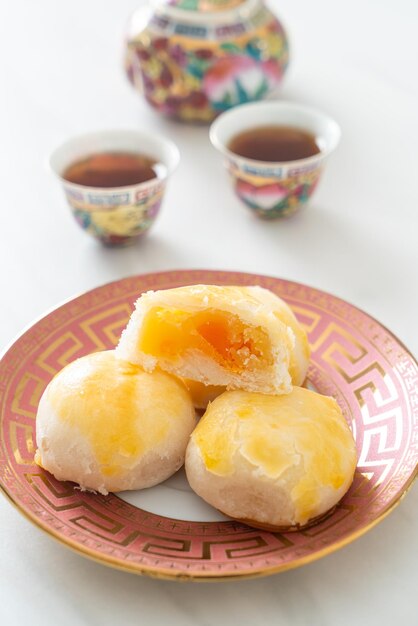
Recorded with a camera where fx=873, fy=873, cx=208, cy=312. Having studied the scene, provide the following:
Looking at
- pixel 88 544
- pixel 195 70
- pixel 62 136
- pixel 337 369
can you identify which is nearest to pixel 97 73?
pixel 62 136

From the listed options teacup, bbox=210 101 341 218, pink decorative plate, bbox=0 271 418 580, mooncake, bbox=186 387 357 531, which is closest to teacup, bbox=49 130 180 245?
teacup, bbox=210 101 341 218

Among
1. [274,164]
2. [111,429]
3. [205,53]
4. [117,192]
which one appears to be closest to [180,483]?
[111,429]

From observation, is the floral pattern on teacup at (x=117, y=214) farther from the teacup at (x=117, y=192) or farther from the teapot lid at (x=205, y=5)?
the teapot lid at (x=205, y=5)

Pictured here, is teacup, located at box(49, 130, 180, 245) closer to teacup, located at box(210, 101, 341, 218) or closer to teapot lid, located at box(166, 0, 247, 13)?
teacup, located at box(210, 101, 341, 218)

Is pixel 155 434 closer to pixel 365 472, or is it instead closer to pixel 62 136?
pixel 365 472

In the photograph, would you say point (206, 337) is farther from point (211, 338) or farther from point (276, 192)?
point (276, 192)
